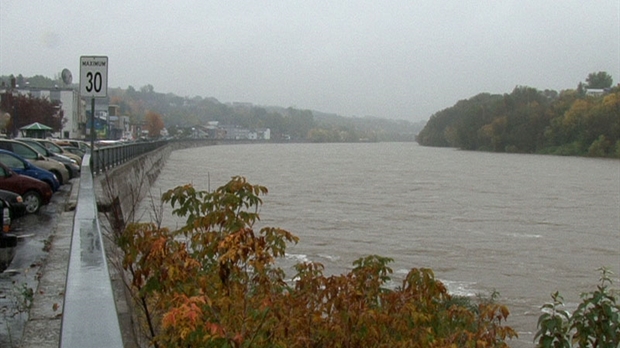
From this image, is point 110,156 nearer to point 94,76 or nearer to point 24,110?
point 94,76

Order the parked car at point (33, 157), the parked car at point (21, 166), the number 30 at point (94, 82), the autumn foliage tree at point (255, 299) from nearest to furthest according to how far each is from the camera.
→ the autumn foliage tree at point (255, 299), the number 30 at point (94, 82), the parked car at point (21, 166), the parked car at point (33, 157)

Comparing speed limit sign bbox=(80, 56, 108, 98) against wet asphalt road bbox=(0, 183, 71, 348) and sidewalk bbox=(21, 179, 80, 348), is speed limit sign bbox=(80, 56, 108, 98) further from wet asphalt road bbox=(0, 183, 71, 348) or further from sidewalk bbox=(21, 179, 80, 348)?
sidewalk bbox=(21, 179, 80, 348)

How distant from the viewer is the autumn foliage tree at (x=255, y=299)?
4.78 meters

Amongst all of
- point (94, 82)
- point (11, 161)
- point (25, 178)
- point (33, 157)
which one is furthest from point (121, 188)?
point (94, 82)

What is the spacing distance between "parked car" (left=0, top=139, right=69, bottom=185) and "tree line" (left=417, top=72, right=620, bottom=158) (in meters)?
82.6

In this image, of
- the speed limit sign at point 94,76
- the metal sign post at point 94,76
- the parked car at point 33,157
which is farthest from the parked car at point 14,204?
the parked car at point 33,157

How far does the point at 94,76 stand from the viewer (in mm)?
13703

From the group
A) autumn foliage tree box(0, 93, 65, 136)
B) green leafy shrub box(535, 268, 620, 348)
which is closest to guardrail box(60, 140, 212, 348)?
green leafy shrub box(535, 268, 620, 348)

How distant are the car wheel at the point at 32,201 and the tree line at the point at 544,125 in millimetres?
87075

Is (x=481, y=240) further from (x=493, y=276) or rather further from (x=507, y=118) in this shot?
(x=507, y=118)

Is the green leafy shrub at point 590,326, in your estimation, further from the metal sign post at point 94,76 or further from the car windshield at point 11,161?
the car windshield at point 11,161

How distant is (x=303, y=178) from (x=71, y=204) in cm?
3622

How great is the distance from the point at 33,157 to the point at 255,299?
18580 millimetres

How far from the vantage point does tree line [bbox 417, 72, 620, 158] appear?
99500 mm
